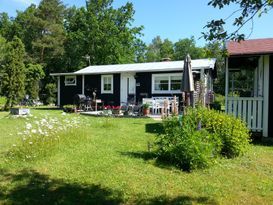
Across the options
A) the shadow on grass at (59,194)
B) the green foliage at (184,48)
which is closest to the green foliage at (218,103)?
the shadow on grass at (59,194)

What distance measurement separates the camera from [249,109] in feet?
34.3

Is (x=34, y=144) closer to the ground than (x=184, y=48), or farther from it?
closer to the ground

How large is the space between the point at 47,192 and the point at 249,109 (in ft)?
24.4

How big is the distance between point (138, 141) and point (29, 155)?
342 cm

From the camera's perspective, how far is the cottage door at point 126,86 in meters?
21.9

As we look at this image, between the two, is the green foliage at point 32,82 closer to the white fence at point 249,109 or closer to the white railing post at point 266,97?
the white fence at point 249,109

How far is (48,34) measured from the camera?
43.7 m

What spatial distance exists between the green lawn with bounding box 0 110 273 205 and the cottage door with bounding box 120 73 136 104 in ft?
47.2

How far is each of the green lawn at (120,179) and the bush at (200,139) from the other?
241 mm

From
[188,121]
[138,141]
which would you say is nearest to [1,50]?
[138,141]

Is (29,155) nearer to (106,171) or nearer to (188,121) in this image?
(106,171)

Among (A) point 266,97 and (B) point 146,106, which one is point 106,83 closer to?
(B) point 146,106

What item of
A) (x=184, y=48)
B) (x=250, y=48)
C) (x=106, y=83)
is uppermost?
(x=184, y=48)

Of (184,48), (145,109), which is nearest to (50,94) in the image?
(145,109)
